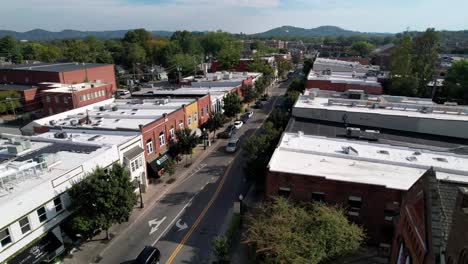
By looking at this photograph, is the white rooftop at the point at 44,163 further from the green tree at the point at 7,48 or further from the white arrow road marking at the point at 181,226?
the green tree at the point at 7,48

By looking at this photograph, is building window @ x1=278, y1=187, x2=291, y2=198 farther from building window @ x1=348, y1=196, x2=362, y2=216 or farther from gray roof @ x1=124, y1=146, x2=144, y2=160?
gray roof @ x1=124, y1=146, x2=144, y2=160

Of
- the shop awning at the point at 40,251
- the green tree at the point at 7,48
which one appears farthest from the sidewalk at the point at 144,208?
the green tree at the point at 7,48

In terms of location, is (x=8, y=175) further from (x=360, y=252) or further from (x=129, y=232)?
(x=360, y=252)

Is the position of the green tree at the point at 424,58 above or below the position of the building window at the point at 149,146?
above

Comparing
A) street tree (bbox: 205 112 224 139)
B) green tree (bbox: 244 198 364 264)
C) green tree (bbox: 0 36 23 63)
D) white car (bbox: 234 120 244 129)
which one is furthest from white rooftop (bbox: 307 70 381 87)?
green tree (bbox: 0 36 23 63)

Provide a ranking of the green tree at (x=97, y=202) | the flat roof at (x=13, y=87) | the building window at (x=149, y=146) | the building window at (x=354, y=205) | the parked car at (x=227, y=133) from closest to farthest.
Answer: the green tree at (x=97, y=202) → the building window at (x=354, y=205) → the building window at (x=149, y=146) → the parked car at (x=227, y=133) → the flat roof at (x=13, y=87)

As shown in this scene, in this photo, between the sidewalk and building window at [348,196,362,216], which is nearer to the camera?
building window at [348,196,362,216]

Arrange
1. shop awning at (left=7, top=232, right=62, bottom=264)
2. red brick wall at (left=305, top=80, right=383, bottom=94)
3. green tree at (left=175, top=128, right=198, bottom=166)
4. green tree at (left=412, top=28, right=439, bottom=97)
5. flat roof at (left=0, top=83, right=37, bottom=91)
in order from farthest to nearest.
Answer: flat roof at (left=0, top=83, right=37, bottom=91), green tree at (left=412, top=28, right=439, bottom=97), red brick wall at (left=305, top=80, right=383, bottom=94), green tree at (left=175, top=128, right=198, bottom=166), shop awning at (left=7, top=232, right=62, bottom=264)
